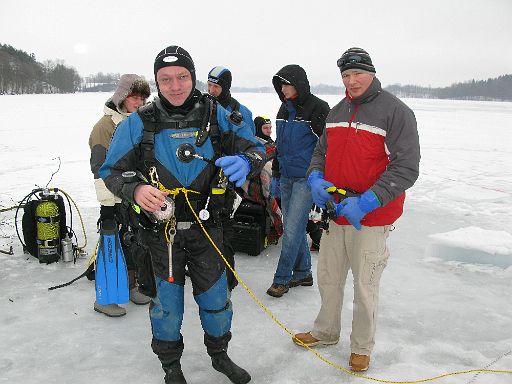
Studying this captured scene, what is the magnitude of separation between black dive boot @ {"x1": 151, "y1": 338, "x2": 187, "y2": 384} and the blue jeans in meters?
1.76

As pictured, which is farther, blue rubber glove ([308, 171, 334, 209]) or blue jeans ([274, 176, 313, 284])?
blue jeans ([274, 176, 313, 284])

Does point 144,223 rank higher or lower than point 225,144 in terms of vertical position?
lower

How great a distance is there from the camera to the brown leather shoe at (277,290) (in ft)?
15.1

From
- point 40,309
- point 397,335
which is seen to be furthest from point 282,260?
point 40,309

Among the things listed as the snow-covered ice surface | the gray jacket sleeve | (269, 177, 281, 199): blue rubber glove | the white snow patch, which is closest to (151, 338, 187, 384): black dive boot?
the snow-covered ice surface

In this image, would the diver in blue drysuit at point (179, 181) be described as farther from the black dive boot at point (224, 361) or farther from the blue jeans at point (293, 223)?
the blue jeans at point (293, 223)

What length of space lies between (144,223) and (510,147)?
734 inches

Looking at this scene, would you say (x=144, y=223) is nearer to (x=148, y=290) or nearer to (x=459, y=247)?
(x=148, y=290)

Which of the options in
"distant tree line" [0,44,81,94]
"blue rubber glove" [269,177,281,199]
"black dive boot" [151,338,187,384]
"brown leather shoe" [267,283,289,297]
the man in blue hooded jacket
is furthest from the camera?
"distant tree line" [0,44,81,94]

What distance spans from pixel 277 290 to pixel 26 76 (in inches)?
4392

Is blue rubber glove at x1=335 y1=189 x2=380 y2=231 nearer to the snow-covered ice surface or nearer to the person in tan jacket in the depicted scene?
the snow-covered ice surface

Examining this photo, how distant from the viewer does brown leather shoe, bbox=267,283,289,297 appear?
461cm

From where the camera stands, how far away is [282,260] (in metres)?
4.63

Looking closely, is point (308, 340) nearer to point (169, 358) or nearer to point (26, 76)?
point (169, 358)
